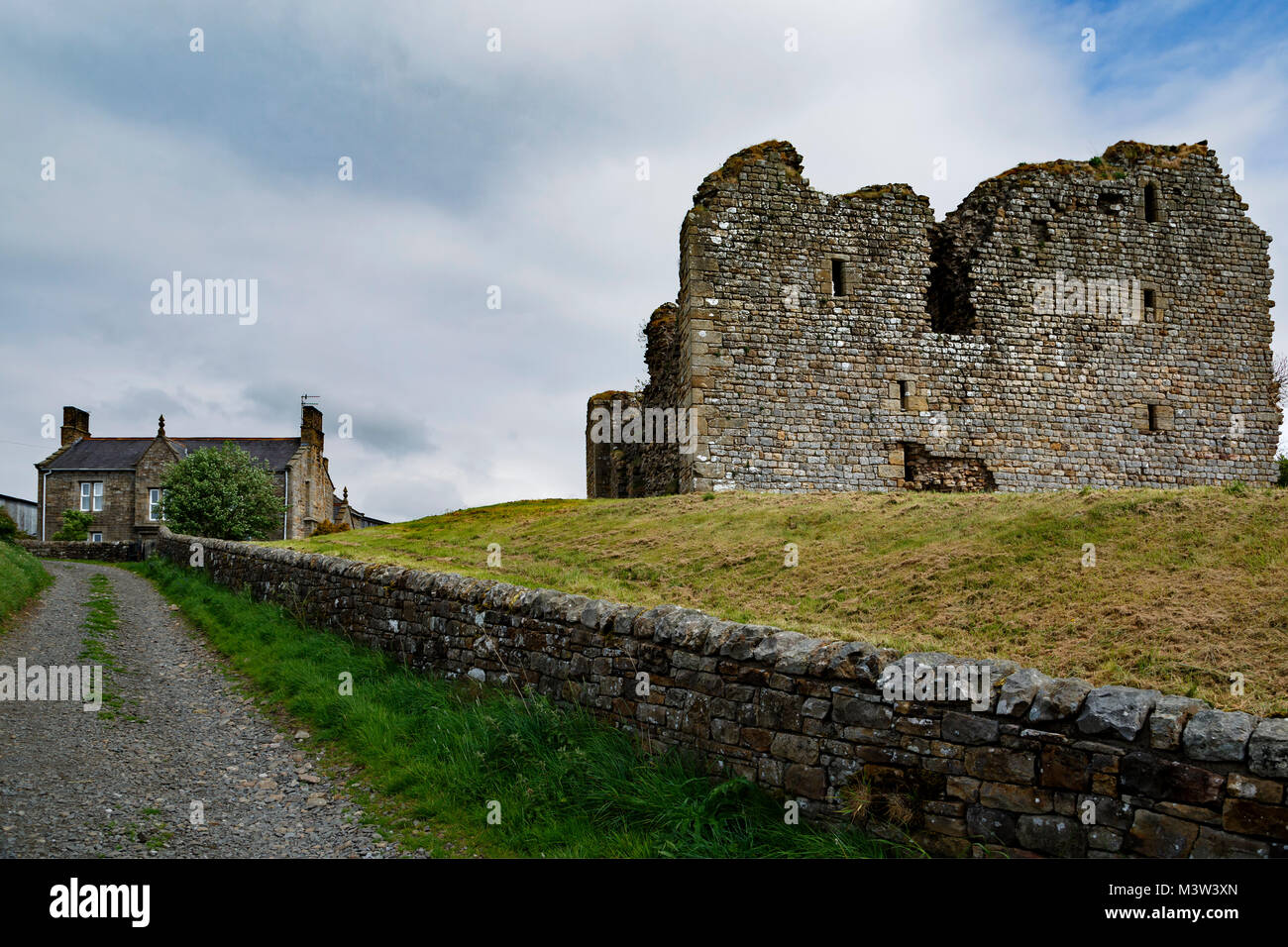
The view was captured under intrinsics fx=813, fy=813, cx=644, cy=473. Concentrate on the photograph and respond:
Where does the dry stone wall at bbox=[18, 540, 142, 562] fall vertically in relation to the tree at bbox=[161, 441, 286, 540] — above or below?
below

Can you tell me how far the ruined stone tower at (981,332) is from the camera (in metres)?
19.0

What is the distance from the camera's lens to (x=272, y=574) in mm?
14711

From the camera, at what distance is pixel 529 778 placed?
246 inches

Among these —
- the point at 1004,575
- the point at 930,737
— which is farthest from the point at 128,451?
the point at 930,737

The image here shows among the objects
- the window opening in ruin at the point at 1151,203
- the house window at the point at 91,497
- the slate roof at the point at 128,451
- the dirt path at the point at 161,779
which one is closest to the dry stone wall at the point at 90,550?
the slate roof at the point at 128,451

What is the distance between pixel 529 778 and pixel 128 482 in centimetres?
4719

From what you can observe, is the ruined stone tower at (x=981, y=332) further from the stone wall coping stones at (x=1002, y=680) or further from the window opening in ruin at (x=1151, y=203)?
the stone wall coping stones at (x=1002, y=680)

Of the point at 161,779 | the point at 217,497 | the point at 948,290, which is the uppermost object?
the point at 948,290

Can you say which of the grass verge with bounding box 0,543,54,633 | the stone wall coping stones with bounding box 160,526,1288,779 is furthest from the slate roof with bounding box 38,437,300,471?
the stone wall coping stones with bounding box 160,526,1288,779

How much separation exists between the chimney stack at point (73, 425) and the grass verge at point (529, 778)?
157ft

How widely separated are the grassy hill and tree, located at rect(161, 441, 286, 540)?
24036 millimetres

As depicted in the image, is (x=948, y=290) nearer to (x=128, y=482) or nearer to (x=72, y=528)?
(x=72, y=528)

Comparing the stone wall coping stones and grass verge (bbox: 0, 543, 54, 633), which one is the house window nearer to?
grass verge (bbox: 0, 543, 54, 633)

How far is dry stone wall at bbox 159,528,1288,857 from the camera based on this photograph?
379cm
